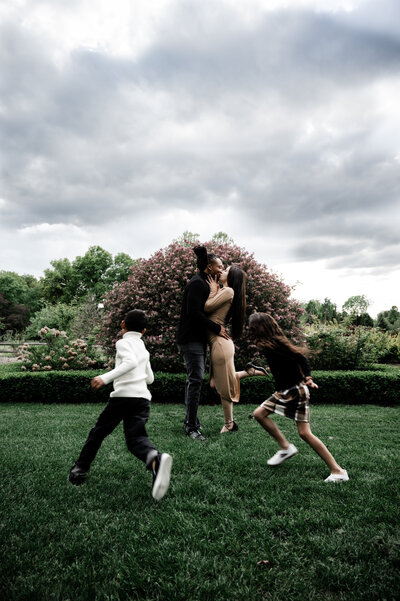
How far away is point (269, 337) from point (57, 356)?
852 centimetres

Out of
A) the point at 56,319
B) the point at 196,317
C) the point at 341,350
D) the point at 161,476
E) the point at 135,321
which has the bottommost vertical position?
the point at 161,476

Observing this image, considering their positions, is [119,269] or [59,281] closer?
[119,269]

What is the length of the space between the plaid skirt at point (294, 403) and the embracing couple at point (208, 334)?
1.38m

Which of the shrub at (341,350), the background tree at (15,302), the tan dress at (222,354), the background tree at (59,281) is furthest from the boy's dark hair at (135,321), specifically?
the background tree at (15,302)

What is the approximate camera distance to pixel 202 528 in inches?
97.9

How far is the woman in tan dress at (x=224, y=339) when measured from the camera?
506 centimetres

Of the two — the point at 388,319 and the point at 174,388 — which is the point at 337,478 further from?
the point at 388,319

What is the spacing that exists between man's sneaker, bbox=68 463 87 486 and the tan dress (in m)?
2.23

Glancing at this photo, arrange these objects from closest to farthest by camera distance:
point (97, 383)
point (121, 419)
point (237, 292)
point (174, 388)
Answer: point (97, 383), point (121, 419), point (237, 292), point (174, 388)

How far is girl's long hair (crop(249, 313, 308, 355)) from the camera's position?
3.55 m

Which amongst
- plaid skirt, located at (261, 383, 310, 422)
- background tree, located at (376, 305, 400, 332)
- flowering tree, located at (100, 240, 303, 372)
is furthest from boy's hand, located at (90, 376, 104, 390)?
background tree, located at (376, 305, 400, 332)

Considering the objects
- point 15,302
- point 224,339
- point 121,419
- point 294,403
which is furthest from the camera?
point 15,302

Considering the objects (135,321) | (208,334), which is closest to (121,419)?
(135,321)

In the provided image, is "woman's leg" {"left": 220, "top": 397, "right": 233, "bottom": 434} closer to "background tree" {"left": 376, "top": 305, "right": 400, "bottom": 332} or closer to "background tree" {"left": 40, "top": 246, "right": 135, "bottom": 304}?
"background tree" {"left": 376, "top": 305, "right": 400, "bottom": 332}
